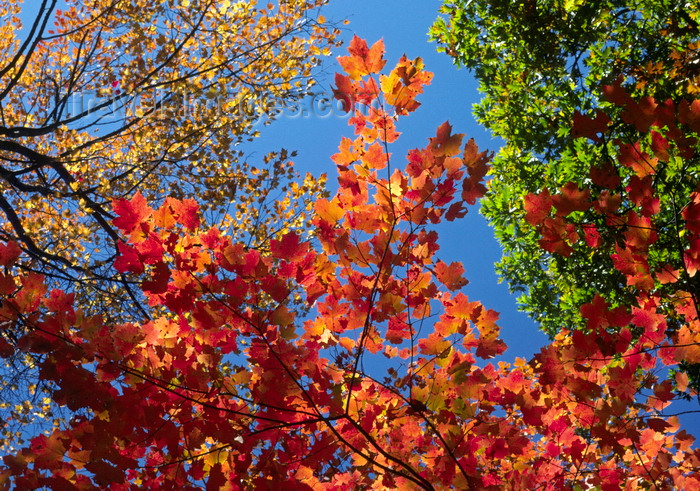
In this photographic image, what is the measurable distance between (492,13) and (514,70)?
926 mm

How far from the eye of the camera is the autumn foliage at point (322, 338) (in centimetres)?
217

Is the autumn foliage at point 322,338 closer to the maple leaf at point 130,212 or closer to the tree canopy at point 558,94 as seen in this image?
the maple leaf at point 130,212

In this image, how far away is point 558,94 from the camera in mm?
7246

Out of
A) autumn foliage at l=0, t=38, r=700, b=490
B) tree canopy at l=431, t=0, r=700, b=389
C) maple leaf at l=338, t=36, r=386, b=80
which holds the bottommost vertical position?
autumn foliage at l=0, t=38, r=700, b=490

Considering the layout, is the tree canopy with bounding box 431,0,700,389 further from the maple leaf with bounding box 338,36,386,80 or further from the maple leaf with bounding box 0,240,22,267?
the maple leaf with bounding box 0,240,22,267

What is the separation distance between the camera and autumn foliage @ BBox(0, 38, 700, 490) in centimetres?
217

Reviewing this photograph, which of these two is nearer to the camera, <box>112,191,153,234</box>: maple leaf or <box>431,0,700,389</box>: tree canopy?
<box>112,191,153,234</box>: maple leaf

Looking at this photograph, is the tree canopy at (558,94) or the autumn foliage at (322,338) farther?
the tree canopy at (558,94)

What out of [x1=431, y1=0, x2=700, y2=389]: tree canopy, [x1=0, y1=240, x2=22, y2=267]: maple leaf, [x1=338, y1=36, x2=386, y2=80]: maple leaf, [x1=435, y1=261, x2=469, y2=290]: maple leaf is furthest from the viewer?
[x1=431, y1=0, x2=700, y2=389]: tree canopy

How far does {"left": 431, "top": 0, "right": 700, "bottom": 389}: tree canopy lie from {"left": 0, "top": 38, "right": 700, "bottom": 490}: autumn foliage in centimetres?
397

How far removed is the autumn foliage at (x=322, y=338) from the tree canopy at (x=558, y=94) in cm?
397

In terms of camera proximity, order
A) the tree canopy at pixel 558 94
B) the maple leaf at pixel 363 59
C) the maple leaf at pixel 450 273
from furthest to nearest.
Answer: the tree canopy at pixel 558 94 → the maple leaf at pixel 450 273 → the maple leaf at pixel 363 59

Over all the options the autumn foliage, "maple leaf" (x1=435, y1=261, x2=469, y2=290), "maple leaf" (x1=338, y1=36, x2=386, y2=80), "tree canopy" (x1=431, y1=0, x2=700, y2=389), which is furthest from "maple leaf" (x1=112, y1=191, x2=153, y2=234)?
"tree canopy" (x1=431, y1=0, x2=700, y2=389)

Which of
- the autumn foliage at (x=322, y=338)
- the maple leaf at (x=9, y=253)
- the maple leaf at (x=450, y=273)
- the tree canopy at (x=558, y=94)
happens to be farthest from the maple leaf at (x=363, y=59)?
the tree canopy at (x=558, y=94)
